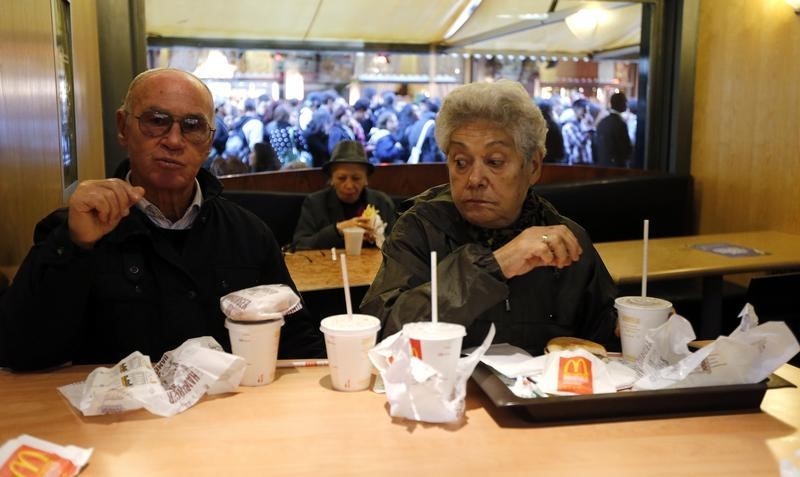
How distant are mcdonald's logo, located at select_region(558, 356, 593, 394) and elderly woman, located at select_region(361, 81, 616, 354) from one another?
1.27 feet

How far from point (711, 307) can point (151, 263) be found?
110 inches

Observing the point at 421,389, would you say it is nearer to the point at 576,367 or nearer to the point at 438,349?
the point at 438,349

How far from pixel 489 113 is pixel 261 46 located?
418 centimetres

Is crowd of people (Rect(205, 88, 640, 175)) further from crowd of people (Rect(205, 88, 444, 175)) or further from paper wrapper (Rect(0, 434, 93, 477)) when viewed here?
paper wrapper (Rect(0, 434, 93, 477))

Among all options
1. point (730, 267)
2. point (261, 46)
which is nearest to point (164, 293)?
point (730, 267)

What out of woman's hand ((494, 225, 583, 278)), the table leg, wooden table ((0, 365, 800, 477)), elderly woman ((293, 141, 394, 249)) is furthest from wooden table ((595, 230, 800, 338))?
wooden table ((0, 365, 800, 477))

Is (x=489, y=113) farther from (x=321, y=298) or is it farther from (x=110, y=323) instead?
(x=321, y=298)

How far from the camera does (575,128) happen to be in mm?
6336

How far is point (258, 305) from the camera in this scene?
151cm

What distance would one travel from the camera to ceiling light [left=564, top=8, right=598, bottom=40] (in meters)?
5.95

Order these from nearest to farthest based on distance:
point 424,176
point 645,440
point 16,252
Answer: point 645,440
point 16,252
point 424,176

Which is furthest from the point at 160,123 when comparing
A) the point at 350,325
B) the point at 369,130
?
the point at 369,130

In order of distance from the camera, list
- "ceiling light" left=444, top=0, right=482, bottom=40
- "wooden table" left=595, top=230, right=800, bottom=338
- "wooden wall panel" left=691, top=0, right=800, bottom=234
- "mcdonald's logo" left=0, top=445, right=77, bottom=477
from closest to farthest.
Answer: "mcdonald's logo" left=0, top=445, right=77, bottom=477 < "wooden table" left=595, top=230, right=800, bottom=338 < "wooden wall panel" left=691, top=0, right=800, bottom=234 < "ceiling light" left=444, top=0, right=482, bottom=40

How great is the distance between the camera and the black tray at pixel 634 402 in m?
1.34
